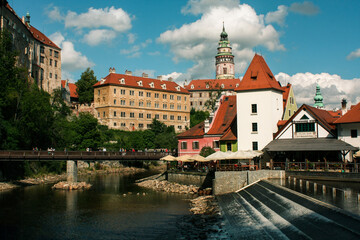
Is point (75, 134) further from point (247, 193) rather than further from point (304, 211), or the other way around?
point (304, 211)

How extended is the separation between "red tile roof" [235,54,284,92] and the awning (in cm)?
773

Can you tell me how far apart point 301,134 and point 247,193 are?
13027mm

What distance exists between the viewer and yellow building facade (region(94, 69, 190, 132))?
102 metres

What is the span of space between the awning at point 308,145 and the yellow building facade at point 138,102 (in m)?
66.8

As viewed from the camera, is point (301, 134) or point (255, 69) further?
point (255, 69)

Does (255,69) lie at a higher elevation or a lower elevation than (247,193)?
higher

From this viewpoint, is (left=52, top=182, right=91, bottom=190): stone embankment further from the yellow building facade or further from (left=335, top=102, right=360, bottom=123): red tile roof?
the yellow building facade

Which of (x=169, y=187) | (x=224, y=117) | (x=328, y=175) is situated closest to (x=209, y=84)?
(x=224, y=117)

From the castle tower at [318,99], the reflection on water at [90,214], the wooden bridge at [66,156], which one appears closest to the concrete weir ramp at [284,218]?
the reflection on water at [90,214]

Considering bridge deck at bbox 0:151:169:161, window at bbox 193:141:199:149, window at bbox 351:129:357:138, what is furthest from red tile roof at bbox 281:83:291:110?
bridge deck at bbox 0:151:169:161

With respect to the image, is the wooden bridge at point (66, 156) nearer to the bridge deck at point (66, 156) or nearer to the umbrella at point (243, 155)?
the bridge deck at point (66, 156)

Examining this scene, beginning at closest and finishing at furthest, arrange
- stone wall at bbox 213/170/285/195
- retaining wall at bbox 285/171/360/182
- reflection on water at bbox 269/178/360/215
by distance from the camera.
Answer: reflection on water at bbox 269/178/360/215 → retaining wall at bbox 285/171/360/182 → stone wall at bbox 213/170/285/195

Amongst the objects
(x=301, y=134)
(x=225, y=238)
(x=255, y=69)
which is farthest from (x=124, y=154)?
(x=225, y=238)

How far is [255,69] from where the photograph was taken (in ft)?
157
